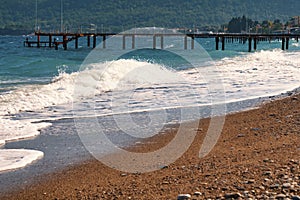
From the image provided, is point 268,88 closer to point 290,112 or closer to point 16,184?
point 290,112

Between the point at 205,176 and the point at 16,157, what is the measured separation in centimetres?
287

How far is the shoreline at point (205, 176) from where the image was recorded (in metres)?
4.78

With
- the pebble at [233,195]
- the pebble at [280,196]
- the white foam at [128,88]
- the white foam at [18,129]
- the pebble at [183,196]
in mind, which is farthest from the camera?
the white foam at [128,88]

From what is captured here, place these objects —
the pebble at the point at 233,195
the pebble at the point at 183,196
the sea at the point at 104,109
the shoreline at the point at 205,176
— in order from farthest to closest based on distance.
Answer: the sea at the point at 104,109
the shoreline at the point at 205,176
the pebble at the point at 183,196
the pebble at the point at 233,195

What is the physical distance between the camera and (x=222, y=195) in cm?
458

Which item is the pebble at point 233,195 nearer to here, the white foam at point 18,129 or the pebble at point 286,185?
the pebble at point 286,185

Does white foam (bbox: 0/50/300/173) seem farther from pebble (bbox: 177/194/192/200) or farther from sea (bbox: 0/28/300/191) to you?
pebble (bbox: 177/194/192/200)

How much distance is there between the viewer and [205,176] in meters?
5.32

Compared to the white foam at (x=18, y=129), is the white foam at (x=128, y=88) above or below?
above

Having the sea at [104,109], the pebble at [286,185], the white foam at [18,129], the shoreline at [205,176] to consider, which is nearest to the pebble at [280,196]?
the shoreline at [205,176]

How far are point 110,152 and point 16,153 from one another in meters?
1.32

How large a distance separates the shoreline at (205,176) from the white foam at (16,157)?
620mm

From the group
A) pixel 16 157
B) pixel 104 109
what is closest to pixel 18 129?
pixel 16 157

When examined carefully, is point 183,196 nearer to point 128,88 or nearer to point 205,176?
point 205,176
